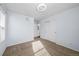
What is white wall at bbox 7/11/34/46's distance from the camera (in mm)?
3306

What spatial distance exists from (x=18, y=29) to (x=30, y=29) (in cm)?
117

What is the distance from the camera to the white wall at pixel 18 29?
3.31 meters

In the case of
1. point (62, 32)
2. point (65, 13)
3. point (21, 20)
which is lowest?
point (62, 32)

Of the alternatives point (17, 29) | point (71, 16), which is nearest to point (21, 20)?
point (17, 29)

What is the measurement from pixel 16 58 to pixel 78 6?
321cm

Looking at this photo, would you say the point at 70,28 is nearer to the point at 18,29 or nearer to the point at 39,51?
the point at 39,51

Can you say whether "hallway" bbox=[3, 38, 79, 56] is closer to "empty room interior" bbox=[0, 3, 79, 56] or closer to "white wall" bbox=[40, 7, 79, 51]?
"empty room interior" bbox=[0, 3, 79, 56]

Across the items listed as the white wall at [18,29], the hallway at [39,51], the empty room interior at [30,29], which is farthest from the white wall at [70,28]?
the white wall at [18,29]

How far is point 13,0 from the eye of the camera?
3.23 ft

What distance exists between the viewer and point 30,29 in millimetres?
4711

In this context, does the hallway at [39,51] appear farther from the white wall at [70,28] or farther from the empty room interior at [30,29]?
the white wall at [70,28]

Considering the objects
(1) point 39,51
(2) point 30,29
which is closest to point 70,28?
(1) point 39,51

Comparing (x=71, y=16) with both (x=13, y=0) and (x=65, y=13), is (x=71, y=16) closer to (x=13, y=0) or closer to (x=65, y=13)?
(x=65, y=13)

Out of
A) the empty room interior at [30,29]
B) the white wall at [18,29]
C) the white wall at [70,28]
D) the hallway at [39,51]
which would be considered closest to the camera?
the hallway at [39,51]
